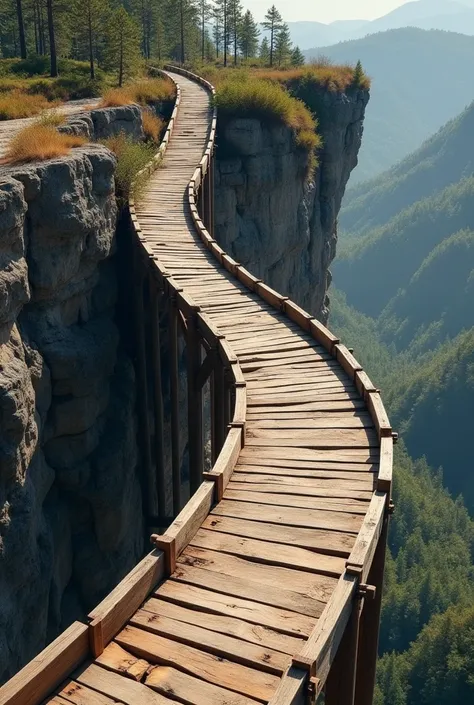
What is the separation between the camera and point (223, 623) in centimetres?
658

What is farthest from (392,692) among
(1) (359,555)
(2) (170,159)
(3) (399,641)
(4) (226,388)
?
(1) (359,555)

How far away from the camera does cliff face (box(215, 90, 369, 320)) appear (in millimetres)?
30125

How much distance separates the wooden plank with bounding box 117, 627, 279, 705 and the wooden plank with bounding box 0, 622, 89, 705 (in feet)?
1.54

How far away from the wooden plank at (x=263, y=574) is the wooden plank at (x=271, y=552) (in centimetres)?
7

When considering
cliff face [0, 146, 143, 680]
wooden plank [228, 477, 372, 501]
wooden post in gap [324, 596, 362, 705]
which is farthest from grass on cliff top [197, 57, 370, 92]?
A: wooden post in gap [324, 596, 362, 705]

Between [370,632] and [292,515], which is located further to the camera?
[370,632]

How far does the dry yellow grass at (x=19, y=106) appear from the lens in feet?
73.2

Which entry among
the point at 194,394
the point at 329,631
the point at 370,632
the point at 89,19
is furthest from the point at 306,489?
the point at 89,19

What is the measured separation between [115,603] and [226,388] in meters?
6.51

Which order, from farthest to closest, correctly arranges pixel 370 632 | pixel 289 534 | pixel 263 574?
Result: pixel 370 632, pixel 289 534, pixel 263 574

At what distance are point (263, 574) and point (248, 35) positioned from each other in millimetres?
62338

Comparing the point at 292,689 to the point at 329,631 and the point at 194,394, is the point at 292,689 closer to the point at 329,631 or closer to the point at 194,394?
the point at 329,631

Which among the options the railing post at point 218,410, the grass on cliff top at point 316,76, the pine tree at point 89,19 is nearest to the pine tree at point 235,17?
the grass on cliff top at point 316,76

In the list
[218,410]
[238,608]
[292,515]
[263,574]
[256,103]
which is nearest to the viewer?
[238,608]
